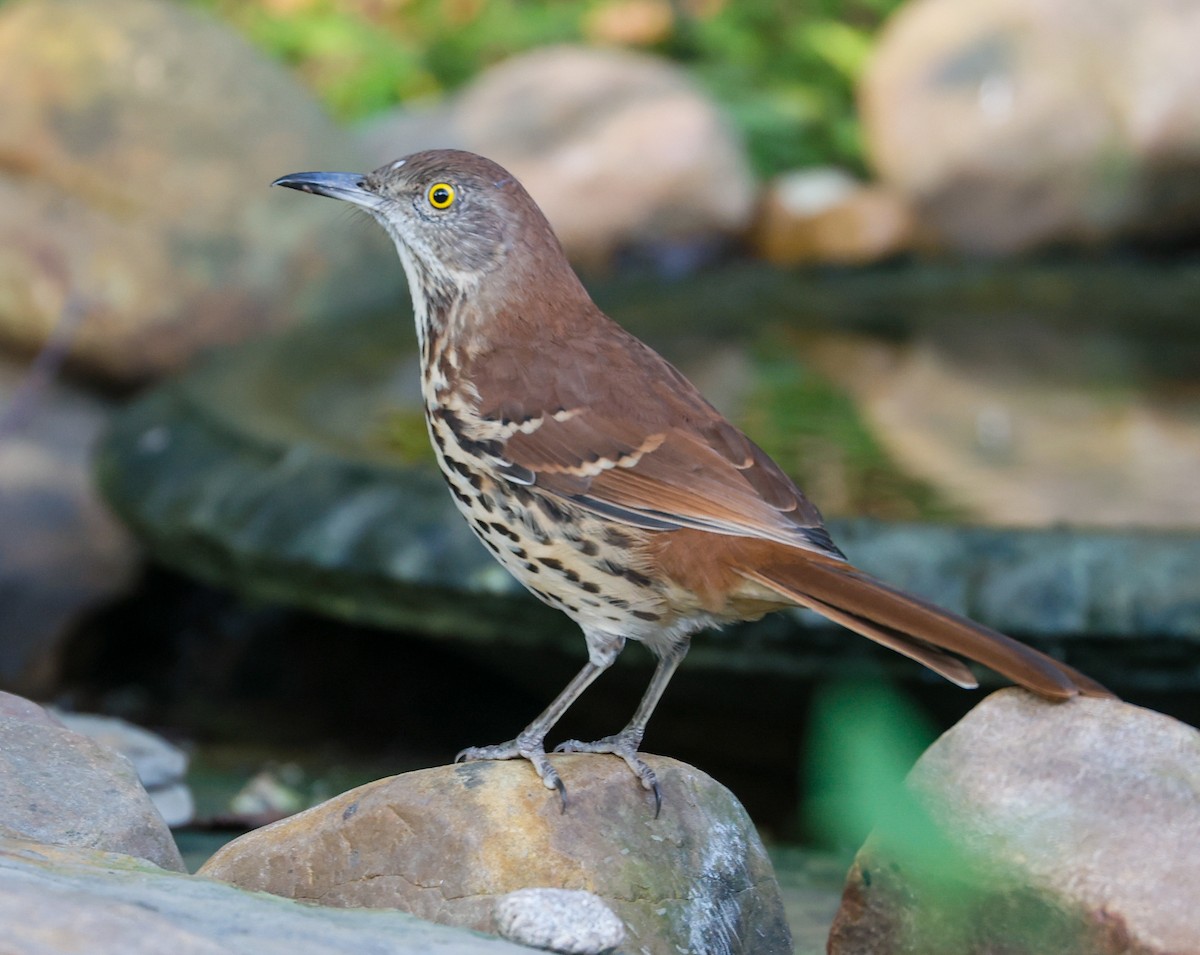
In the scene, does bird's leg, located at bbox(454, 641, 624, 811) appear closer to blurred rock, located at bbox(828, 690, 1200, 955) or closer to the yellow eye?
blurred rock, located at bbox(828, 690, 1200, 955)

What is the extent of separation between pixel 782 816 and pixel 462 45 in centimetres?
806

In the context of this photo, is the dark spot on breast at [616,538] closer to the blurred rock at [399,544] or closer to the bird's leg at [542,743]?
the bird's leg at [542,743]

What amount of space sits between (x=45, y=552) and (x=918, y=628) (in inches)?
170

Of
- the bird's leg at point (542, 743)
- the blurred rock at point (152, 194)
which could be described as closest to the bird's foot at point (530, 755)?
the bird's leg at point (542, 743)

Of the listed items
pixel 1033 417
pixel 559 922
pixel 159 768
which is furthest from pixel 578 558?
pixel 1033 417

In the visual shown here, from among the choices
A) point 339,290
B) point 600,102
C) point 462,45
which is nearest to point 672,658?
point 339,290

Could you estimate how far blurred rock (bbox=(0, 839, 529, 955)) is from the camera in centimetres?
197

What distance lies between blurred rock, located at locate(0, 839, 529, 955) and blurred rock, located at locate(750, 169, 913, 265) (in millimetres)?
7557

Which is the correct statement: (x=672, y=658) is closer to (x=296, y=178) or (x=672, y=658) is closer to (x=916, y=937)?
(x=916, y=937)

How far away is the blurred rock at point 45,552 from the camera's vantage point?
6160 mm

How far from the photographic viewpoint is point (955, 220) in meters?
9.61

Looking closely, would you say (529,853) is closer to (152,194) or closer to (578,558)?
(578,558)

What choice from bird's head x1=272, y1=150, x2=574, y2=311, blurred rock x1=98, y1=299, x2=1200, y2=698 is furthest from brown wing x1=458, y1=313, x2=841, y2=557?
blurred rock x1=98, y1=299, x2=1200, y2=698

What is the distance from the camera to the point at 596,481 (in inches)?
121
